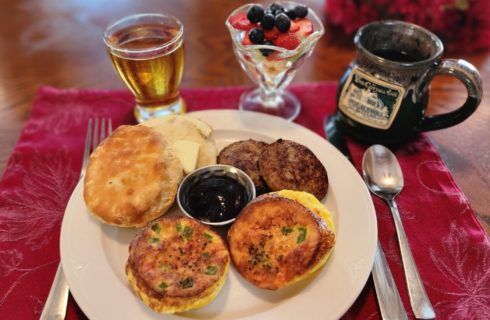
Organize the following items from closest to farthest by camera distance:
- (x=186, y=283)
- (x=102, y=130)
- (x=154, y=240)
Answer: (x=186, y=283) < (x=154, y=240) < (x=102, y=130)

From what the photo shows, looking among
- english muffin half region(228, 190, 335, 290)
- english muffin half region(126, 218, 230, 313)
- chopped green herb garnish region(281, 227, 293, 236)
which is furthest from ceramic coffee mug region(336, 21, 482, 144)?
english muffin half region(126, 218, 230, 313)

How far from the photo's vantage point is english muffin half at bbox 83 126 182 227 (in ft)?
4.66

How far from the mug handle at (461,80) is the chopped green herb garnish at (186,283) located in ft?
4.00

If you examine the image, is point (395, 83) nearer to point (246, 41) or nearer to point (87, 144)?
point (246, 41)

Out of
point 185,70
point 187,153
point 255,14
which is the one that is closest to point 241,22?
point 255,14

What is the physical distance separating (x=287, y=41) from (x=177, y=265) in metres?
1.10

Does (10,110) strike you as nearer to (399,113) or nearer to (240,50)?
(240,50)

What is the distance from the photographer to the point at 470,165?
72.7 inches

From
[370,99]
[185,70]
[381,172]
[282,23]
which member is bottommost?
[185,70]

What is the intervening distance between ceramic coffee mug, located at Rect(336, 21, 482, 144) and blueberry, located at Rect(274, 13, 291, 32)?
30cm

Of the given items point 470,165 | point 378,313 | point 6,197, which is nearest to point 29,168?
point 6,197

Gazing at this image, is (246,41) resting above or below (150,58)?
above

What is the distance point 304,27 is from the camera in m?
1.91

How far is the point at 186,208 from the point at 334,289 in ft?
1.92
